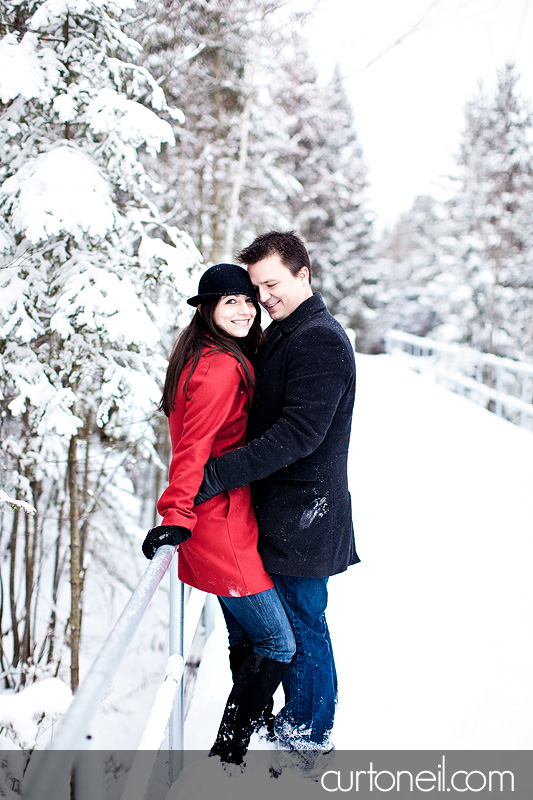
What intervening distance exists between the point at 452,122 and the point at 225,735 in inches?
725

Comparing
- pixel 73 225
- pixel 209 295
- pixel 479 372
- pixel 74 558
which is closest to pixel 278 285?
pixel 209 295

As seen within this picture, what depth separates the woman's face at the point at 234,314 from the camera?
2.07m

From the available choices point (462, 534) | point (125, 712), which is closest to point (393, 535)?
point (462, 534)

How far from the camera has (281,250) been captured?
2.06 meters

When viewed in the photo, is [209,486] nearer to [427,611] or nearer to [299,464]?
[299,464]

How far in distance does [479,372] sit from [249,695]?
11.8 metres

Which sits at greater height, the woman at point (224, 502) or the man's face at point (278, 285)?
the man's face at point (278, 285)

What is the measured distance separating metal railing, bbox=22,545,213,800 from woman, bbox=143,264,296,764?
0.52ft

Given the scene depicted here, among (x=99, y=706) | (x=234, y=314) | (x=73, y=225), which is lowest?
(x=99, y=706)

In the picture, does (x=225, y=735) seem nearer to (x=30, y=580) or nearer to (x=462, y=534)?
(x=462, y=534)

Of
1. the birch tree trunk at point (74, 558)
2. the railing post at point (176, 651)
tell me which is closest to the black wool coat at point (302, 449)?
the railing post at point (176, 651)

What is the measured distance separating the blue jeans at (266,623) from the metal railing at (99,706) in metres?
0.23

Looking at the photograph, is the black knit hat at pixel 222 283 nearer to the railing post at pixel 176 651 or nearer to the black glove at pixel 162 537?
the black glove at pixel 162 537

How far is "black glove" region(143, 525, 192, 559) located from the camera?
1.71m
